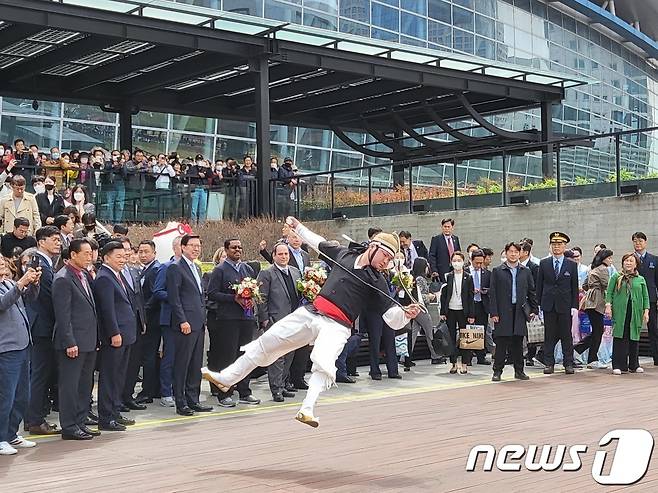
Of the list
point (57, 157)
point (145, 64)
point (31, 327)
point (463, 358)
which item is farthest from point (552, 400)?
point (145, 64)

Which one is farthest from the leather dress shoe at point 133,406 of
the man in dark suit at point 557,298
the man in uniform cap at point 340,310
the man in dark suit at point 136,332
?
the man in dark suit at point 557,298

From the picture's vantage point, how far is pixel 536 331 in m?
15.2

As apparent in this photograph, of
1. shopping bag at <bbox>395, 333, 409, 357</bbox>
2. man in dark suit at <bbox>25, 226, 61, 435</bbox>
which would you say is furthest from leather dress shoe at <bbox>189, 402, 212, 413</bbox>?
shopping bag at <bbox>395, 333, 409, 357</bbox>

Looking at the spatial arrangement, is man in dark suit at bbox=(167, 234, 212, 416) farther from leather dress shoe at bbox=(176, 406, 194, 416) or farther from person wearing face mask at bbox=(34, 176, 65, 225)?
person wearing face mask at bbox=(34, 176, 65, 225)

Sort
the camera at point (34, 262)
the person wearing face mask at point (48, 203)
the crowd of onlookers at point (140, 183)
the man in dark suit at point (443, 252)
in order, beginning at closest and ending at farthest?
the camera at point (34, 262)
the person wearing face mask at point (48, 203)
the man in dark suit at point (443, 252)
the crowd of onlookers at point (140, 183)

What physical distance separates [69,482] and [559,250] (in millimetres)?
9410

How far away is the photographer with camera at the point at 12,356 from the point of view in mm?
8391

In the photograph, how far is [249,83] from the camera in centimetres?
2756

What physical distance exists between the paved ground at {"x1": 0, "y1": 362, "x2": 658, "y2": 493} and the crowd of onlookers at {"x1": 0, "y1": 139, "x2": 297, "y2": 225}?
8842mm

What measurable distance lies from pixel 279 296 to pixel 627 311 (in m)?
5.73

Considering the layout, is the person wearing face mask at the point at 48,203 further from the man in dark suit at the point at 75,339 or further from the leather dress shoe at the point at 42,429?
the leather dress shoe at the point at 42,429

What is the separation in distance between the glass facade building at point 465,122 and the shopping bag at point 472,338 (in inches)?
267

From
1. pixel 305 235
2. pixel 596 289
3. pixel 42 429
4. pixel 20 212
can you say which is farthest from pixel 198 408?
pixel 596 289

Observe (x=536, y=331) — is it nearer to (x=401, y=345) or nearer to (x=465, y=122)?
(x=401, y=345)
